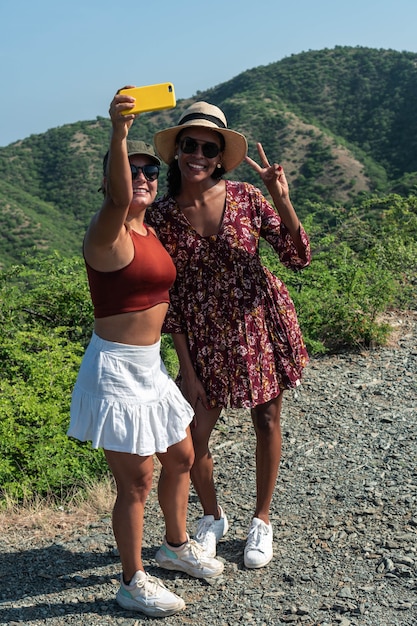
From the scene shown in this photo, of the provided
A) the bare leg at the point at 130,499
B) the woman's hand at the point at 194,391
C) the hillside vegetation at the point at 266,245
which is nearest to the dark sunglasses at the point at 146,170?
the woman's hand at the point at 194,391

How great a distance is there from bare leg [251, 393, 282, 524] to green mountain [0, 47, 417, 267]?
2368cm

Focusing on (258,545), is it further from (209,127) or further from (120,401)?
(209,127)

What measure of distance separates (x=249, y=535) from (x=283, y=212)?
4.49 ft

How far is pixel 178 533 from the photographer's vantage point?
9.83 feet

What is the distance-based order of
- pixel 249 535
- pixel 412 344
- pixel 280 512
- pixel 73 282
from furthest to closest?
pixel 73 282 → pixel 412 344 → pixel 280 512 → pixel 249 535

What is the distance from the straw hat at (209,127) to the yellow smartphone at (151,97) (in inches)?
23.5

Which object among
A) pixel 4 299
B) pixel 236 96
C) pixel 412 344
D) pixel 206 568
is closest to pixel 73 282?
pixel 4 299

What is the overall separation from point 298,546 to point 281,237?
134cm

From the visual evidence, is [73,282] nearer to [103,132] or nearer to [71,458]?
[71,458]

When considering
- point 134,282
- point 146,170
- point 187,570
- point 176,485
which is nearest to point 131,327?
point 134,282

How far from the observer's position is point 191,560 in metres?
3.01

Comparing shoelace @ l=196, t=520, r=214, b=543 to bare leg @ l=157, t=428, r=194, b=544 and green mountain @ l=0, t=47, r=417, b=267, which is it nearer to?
bare leg @ l=157, t=428, r=194, b=544

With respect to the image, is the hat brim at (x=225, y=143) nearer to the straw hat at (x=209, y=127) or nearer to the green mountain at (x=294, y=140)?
the straw hat at (x=209, y=127)

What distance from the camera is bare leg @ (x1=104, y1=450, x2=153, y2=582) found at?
8.57 ft
